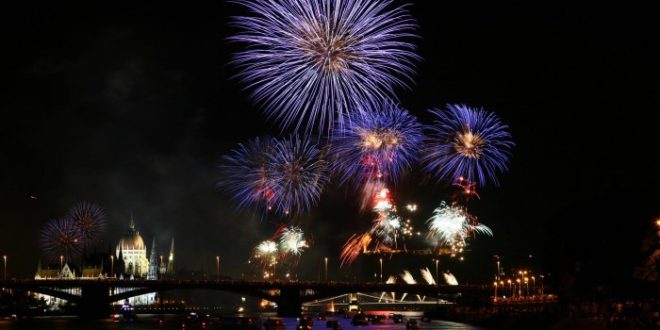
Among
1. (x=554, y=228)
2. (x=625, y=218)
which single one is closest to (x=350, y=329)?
(x=554, y=228)

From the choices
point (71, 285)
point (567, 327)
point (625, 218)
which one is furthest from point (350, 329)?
point (71, 285)

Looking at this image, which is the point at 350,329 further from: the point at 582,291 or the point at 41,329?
the point at 41,329

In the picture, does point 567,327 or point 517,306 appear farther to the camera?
point 517,306

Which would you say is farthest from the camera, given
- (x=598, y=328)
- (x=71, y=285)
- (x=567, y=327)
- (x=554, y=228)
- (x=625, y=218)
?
(x=71, y=285)

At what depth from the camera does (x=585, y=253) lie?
4656 inches

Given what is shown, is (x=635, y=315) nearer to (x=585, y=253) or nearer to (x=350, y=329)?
(x=585, y=253)

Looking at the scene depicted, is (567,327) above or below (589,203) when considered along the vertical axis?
below

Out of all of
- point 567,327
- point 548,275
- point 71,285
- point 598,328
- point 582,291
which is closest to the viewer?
point 598,328

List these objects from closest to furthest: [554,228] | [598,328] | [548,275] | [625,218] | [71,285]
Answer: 1. [598,328]
2. [625,218]
3. [554,228]
4. [548,275]
5. [71,285]

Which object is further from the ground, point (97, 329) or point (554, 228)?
point (554, 228)

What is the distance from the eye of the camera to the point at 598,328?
72.6m

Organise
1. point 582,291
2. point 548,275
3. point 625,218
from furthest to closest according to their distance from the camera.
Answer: point 548,275 < point 582,291 < point 625,218

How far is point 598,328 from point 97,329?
3351 inches

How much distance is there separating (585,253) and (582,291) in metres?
6.82
